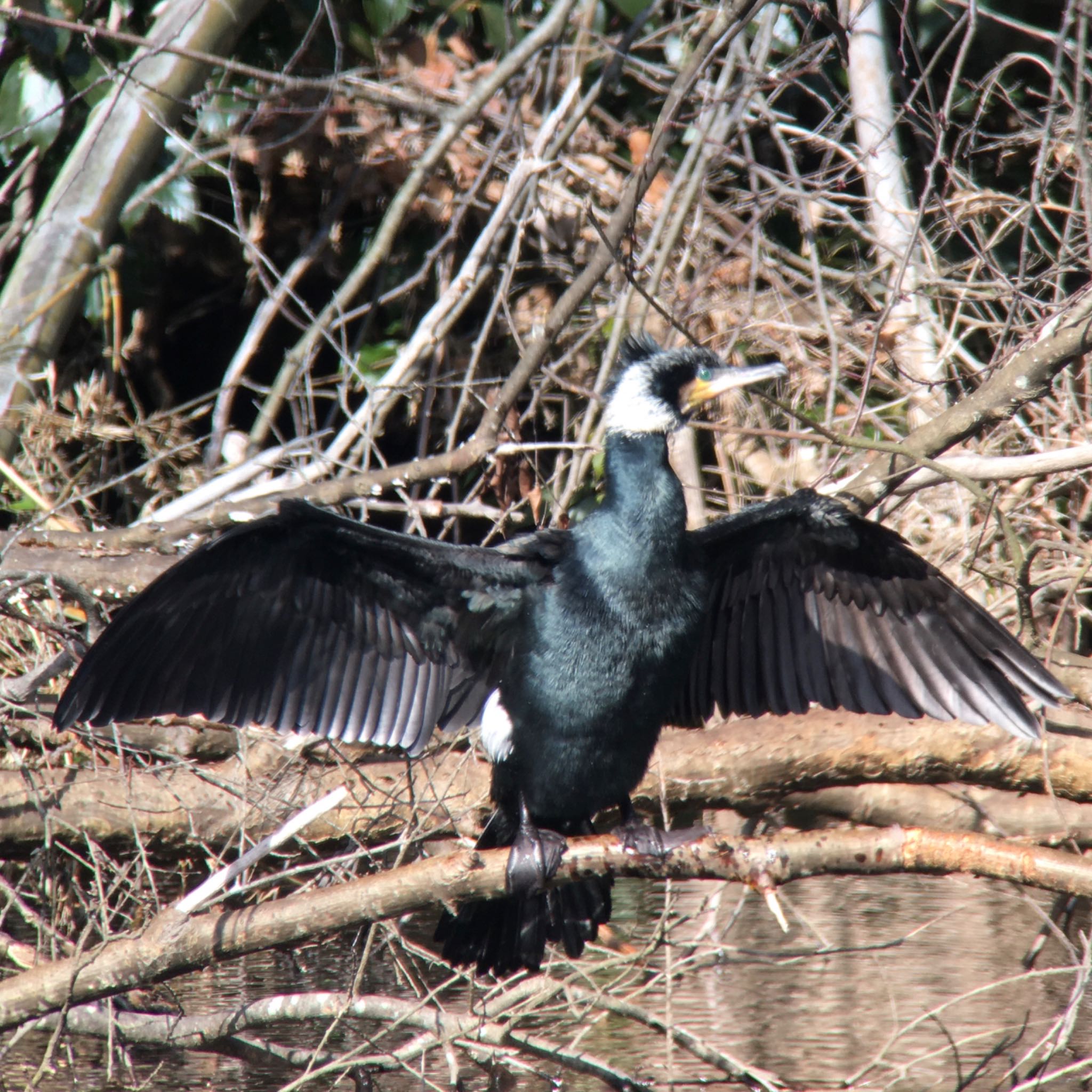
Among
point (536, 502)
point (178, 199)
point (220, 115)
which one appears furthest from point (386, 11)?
point (536, 502)

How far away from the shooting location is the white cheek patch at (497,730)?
9.53 ft

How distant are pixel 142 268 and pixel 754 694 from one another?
9.77 ft

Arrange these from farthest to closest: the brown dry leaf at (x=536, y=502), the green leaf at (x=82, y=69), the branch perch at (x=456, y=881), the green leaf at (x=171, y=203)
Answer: the green leaf at (x=171, y=203) < the green leaf at (x=82, y=69) < the brown dry leaf at (x=536, y=502) < the branch perch at (x=456, y=881)

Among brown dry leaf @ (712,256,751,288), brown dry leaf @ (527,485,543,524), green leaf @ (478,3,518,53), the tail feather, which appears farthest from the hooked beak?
green leaf @ (478,3,518,53)

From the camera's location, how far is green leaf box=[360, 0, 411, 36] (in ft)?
15.5

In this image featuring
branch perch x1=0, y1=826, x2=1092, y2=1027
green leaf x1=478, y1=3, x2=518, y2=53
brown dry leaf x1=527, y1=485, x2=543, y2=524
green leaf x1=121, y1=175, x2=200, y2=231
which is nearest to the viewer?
branch perch x1=0, y1=826, x2=1092, y2=1027

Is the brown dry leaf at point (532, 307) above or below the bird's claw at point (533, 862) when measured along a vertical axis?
above

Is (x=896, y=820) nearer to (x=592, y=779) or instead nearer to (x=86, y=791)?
(x=592, y=779)

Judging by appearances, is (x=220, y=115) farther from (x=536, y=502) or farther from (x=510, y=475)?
(x=536, y=502)

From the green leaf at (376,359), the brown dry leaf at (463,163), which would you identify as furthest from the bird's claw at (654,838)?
the brown dry leaf at (463,163)

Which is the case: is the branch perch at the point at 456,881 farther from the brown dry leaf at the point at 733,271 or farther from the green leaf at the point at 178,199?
the green leaf at the point at 178,199

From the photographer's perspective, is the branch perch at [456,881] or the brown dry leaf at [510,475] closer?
the branch perch at [456,881]

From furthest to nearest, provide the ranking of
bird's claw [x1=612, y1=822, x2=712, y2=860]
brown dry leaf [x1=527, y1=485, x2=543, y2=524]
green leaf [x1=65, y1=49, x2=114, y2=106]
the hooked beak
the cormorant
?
1. green leaf [x1=65, y1=49, x2=114, y2=106]
2. brown dry leaf [x1=527, y1=485, x2=543, y2=524]
3. the hooked beak
4. the cormorant
5. bird's claw [x1=612, y1=822, x2=712, y2=860]

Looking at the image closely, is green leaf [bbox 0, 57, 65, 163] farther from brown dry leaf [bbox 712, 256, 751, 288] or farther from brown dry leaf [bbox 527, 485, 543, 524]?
brown dry leaf [bbox 712, 256, 751, 288]
